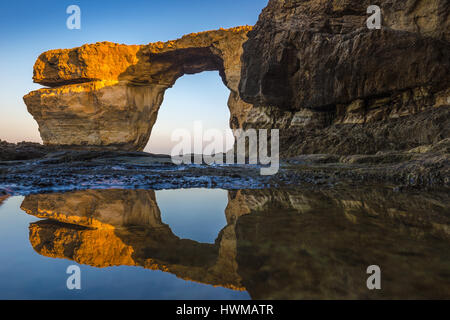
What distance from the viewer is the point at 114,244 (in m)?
1.16

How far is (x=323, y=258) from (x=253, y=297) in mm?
384

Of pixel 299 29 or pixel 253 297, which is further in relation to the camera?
pixel 299 29

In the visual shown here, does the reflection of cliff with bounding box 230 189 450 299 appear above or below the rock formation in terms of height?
below

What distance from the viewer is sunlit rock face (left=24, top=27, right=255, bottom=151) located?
19078 millimetres

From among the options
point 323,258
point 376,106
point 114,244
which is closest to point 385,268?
point 323,258

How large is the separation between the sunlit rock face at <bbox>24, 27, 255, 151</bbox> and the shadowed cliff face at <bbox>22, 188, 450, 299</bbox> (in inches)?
674

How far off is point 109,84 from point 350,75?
690 inches

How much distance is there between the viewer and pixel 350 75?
9.02 meters

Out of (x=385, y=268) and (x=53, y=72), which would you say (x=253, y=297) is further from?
(x=53, y=72)

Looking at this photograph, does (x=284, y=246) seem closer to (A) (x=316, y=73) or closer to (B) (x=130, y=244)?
(B) (x=130, y=244)
